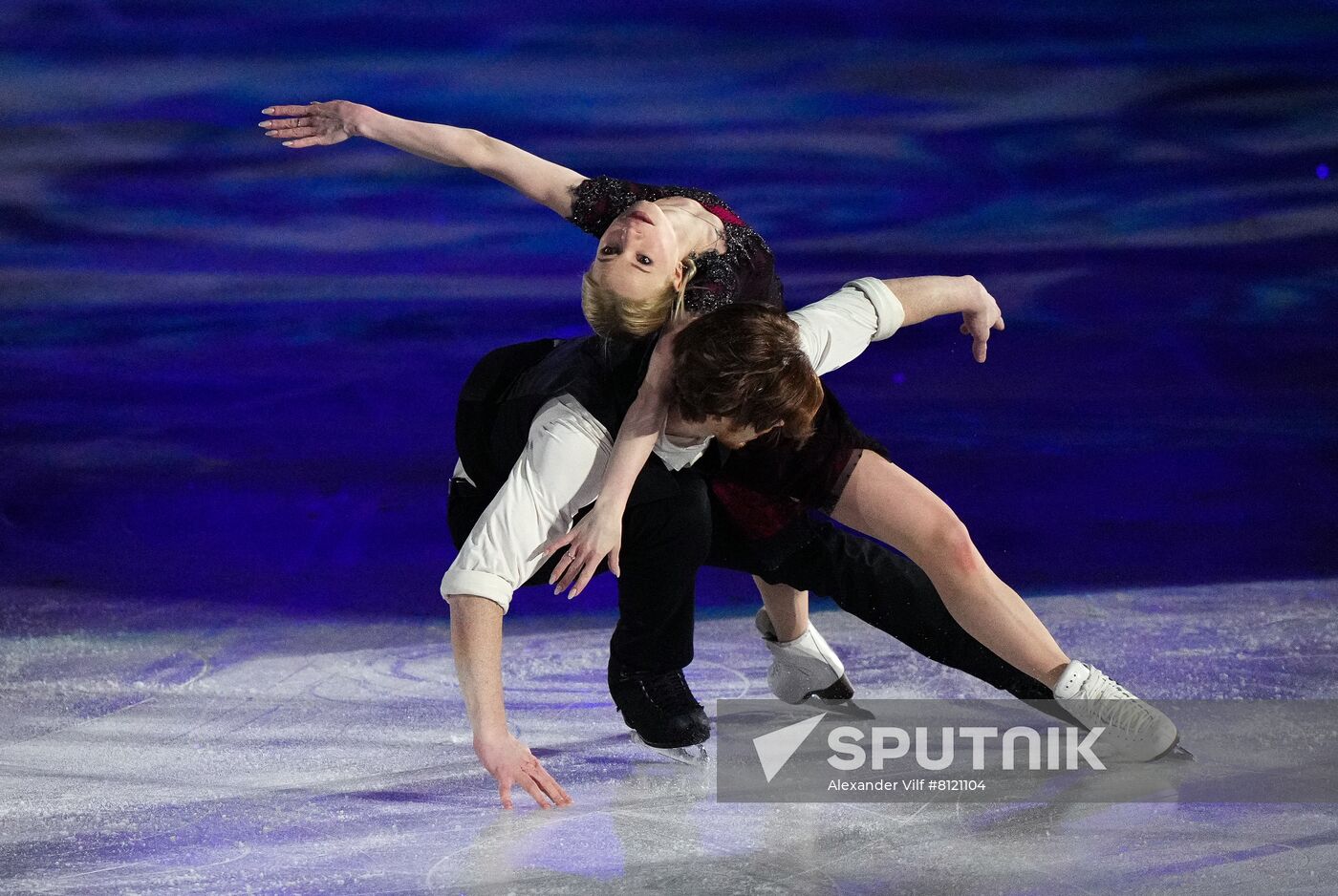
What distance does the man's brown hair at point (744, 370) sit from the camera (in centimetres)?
214

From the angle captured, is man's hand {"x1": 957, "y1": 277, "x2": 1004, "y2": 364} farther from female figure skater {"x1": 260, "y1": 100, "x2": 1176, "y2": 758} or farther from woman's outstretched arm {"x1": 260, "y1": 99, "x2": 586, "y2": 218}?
woman's outstretched arm {"x1": 260, "y1": 99, "x2": 586, "y2": 218}

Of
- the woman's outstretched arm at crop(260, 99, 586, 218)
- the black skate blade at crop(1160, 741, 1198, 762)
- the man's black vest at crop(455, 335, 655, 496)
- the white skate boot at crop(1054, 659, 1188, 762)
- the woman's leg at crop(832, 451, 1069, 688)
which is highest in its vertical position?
the woman's outstretched arm at crop(260, 99, 586, 218)

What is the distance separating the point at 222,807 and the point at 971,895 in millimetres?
1152

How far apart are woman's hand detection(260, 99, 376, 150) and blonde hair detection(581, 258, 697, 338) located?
599 millimetres

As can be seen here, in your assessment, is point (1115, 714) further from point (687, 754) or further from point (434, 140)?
point (434, 140)

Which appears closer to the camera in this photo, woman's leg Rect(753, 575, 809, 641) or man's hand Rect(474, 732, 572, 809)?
→ man's hand Rect(474, 732, 572, 809)

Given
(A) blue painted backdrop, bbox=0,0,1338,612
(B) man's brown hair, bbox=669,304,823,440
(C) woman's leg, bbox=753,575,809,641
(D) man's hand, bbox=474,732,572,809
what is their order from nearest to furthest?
(D) man's hand, bbox=474,732,572,809
(B) man's brown hair, bbox=669,304,823,440
(C) woman's leg, bbox=753,575,809,641
(A) blue painted backdrop, bbox=0,0,1338,612

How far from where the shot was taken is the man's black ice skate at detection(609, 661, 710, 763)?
2.42m

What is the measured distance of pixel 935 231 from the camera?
4812mm

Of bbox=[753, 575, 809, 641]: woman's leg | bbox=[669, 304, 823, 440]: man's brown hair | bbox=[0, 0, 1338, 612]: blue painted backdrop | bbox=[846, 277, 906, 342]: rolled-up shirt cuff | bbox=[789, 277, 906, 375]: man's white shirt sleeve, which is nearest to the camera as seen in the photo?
bbox=[669, 304, 823, 440]: man's brown hair

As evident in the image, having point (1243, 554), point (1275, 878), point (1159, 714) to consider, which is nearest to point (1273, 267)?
point (1243, 554)

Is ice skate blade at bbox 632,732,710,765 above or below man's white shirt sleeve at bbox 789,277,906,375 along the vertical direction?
below

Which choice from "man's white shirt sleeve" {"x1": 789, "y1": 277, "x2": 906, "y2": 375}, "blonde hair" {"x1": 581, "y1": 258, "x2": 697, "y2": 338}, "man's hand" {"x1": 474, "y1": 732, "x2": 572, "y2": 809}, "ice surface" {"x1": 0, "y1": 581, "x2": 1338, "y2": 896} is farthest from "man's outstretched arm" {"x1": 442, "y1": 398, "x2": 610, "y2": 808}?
"man's white shirt sleeve" {"x1": 789, "y1": 277, "x2": 906, "y2": 375}

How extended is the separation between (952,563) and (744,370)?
489 mm
